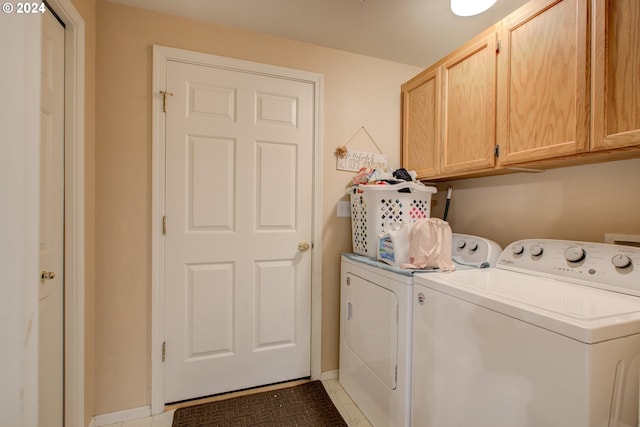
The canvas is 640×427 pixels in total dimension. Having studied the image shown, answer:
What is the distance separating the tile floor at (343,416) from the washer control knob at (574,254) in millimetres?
1323

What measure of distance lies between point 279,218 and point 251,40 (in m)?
1.16

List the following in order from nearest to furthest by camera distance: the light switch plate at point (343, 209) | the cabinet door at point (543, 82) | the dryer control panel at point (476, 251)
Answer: the cabinet door at point (543, 82) → the dryer control panel at point (476, 251) → the light switch plate at point (343, 209)

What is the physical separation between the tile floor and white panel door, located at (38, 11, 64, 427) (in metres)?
0.37

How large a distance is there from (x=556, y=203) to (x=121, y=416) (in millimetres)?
2632

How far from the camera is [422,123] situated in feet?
6.39

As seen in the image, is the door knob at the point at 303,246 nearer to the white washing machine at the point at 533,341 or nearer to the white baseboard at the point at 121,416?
the white washing machine at the point at 533,341

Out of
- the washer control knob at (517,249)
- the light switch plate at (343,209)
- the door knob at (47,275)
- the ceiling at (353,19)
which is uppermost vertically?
the ceiling at (353,19)

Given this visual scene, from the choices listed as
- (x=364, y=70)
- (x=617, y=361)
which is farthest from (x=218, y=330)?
(x=364, y=70)

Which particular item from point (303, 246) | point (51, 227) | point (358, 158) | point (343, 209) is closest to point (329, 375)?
point (303, 246)

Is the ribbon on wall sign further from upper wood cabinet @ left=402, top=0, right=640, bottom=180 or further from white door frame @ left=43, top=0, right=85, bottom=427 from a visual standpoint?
white door frame @ left=43, top=0, right=85, bottom=427

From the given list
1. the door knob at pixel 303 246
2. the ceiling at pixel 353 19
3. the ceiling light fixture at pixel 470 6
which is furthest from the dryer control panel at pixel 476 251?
the ceiling at pixel 353 19

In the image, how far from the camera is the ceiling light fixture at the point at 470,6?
4.38 ft

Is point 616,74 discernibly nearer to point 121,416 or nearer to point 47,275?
point 47,275

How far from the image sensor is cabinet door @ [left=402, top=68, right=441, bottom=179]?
1815 millimetres
